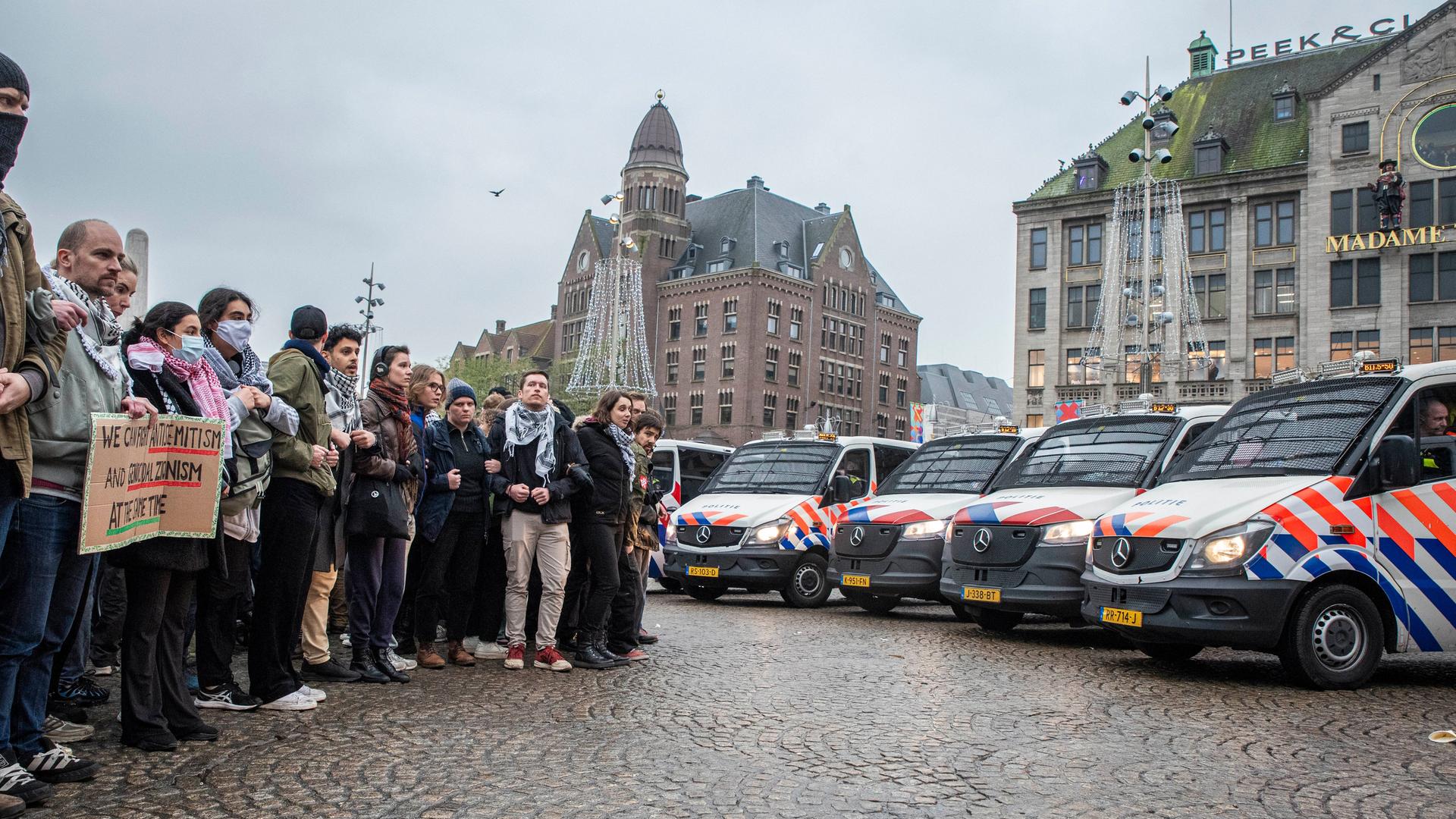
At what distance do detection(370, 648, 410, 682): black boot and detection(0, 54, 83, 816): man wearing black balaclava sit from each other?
10.0ft

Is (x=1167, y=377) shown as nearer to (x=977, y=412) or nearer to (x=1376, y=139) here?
(x=1376, y=139)

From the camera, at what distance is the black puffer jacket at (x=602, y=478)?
Result: 8422 mm

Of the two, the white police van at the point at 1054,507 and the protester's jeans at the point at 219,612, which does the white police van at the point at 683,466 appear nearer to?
the white police van at the point at 1054,507

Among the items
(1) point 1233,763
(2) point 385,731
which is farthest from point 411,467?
(1) point 1233,763

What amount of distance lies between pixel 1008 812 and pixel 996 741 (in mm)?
1366

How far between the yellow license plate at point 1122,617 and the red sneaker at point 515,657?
428 cm

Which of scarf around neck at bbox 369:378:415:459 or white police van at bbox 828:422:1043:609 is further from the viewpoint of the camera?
white police van at bbox 828:422:1043:609

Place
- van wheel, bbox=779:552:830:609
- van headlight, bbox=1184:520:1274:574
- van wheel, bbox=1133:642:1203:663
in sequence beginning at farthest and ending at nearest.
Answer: van wheel, bbox=779:552:830:609
van wheel, bbox=1133:642:1203:663
van headlight, bbox=1184:520:1274:574

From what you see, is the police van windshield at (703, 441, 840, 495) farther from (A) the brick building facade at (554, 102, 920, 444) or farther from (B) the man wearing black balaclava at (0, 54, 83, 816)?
(A) the brick building facade at (554, 102, 920, 444)

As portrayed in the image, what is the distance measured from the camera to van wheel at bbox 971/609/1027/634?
11422mm

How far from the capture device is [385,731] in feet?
19.1

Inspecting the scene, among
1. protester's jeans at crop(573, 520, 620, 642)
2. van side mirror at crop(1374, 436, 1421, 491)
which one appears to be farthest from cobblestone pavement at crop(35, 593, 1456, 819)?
van side mirror at crop(1374, 436, 1421, 491)

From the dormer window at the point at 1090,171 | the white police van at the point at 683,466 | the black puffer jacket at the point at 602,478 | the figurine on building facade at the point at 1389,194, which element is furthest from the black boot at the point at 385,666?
the dormer window at the point at 1090,171

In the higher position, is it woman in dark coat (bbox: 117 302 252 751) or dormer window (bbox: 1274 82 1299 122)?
dormer window (bbox: 1274 82 1299 122)
